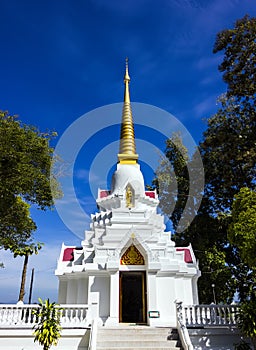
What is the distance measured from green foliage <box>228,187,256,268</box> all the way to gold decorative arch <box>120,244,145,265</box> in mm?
5382

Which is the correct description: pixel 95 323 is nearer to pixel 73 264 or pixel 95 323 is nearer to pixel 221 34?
pixel 73 264

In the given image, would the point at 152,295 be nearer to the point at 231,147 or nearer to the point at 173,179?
the point at 231,147

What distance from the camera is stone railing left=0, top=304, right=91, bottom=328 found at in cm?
1131

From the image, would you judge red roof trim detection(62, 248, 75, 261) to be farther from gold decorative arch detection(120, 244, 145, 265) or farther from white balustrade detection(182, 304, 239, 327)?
white balustrade detection(182, 304, 239, 327)

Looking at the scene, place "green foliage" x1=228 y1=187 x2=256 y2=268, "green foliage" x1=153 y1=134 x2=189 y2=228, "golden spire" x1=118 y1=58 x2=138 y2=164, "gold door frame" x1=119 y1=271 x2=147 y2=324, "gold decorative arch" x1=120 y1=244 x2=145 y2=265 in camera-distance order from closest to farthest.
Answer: "green foliage" x1=228 y1=187 x2=256 y2=268
"gold door frame" x1=119 y1=271 x2=147 y2=324
"gold decorative arch" x1=120 y1=244 x2=145 y2=265
"golden spire" x1=118 y1=58 x2=138 y2=164
"green foliage" x1=153 y1=134 x2=189 y2=228

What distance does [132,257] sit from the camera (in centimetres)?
1493

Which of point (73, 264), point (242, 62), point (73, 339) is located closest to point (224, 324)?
point (73, 339)

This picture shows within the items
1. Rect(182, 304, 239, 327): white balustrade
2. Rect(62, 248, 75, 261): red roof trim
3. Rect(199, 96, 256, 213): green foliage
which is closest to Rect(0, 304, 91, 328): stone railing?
Rect(182, 304, 239, 327): white balustrade

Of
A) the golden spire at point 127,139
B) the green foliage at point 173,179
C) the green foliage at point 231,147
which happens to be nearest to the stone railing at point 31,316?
the green foliage at point 231,147

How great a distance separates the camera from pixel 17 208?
13.6 m

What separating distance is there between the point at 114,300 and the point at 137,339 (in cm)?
313

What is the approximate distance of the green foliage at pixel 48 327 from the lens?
383 inches

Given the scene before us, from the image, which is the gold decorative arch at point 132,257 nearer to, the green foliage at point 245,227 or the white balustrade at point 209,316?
the white balustrade at point 209,316

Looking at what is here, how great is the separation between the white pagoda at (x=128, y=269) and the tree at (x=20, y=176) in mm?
3461
